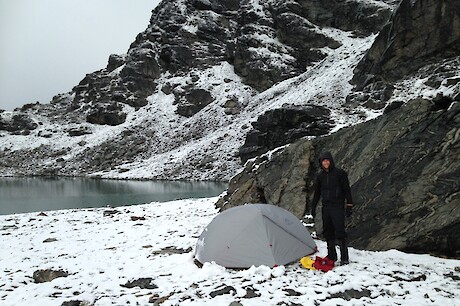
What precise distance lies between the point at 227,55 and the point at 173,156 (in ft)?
127

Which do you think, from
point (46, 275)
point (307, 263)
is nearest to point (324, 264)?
point (307, 263)

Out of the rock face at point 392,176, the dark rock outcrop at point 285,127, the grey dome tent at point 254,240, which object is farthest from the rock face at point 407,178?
the dark rock outcrop at point 285,127

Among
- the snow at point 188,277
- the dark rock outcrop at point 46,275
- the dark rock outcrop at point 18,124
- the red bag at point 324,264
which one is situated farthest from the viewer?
the dark rock outcrop at point 18,124

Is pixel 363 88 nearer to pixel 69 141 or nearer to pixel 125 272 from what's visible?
pixel 125 272

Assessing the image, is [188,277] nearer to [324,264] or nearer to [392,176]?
[324,264]

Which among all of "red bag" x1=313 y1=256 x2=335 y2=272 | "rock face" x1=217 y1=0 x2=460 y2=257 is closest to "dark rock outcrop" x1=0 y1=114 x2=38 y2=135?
"rock face" x1=217 y1=0 x2=460 y2=257

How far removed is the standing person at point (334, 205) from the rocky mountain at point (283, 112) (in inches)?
64.9

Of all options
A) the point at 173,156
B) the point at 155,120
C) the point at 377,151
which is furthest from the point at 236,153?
the point at 377,151

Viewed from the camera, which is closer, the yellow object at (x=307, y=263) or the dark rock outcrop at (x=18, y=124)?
the yellow object at (x=307, y=263)

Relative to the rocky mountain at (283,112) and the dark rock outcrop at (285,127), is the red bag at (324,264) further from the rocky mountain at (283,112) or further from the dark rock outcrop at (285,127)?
the dark rock outcrop at (285,127)

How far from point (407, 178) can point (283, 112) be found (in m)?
31.6

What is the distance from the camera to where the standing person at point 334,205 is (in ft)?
24.7

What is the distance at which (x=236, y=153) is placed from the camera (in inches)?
2025

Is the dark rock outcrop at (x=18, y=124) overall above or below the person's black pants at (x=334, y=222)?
above
